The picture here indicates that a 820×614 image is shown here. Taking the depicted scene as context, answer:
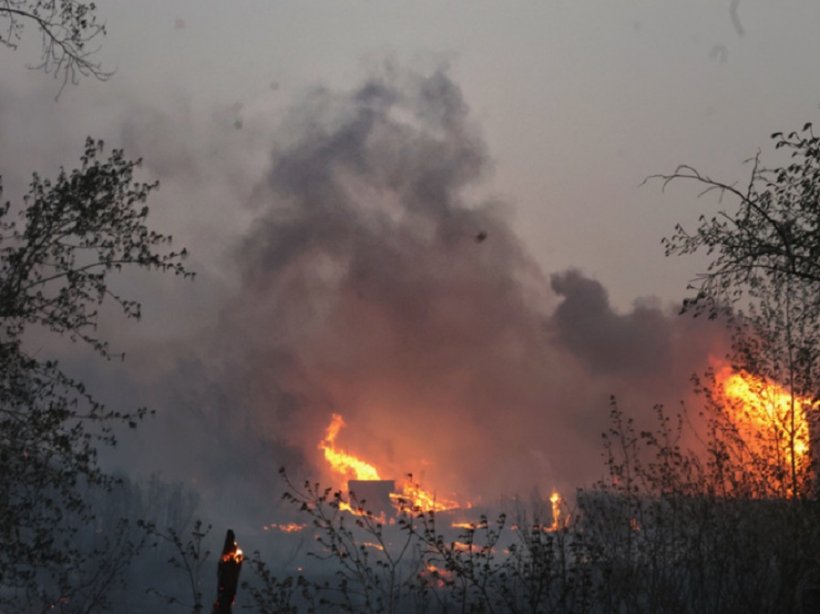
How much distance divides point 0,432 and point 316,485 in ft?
17.4

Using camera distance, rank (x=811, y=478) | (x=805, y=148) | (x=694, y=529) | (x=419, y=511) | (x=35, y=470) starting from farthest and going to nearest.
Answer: (x=811, y=478), (x=35, y=470), (x=694, y=529), (x=419, y=511), (x=805, y=148)

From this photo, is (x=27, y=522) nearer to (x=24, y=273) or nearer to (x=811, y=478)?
(x=24, y=273)

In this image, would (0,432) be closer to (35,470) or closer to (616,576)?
(35,470)

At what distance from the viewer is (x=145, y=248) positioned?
51.1ft

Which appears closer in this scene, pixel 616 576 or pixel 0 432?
pixel 616 576

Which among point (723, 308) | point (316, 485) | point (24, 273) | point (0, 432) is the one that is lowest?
point (316, 485)

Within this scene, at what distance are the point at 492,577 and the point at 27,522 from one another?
7367 mm

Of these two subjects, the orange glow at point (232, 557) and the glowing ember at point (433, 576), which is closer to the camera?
the orange glow at point (232, 557)

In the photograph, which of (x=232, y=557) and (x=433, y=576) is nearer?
(x=232, y=557)

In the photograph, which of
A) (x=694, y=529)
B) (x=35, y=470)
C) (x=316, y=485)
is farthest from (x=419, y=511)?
(x=35, y=470)

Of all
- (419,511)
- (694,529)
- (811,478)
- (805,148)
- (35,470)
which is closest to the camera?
(805,148)

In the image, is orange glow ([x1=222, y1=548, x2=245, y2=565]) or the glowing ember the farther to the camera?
the glowing ember

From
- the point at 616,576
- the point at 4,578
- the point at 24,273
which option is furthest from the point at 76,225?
the point at 616,576

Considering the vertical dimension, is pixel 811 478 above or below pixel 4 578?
above
